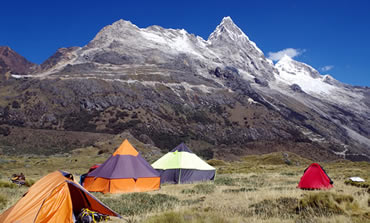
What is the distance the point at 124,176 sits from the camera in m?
15.2

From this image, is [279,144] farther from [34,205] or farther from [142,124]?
[34,205]

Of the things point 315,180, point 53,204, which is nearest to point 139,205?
point 53,204

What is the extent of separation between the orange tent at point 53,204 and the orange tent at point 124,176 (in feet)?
23.1

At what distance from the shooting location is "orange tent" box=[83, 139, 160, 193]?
15.0m

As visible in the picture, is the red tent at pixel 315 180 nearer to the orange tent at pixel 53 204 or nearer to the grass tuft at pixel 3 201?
the orange tent at pixel 53 204

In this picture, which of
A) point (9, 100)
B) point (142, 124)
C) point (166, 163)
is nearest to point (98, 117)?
point (142, 124)

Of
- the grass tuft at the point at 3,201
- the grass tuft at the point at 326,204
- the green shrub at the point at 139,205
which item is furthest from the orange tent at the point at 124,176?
the grass tuft at the point at 326,204

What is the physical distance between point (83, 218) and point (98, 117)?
419 feet

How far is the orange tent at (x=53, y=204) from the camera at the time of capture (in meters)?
6.92

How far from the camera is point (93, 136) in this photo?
10675cm

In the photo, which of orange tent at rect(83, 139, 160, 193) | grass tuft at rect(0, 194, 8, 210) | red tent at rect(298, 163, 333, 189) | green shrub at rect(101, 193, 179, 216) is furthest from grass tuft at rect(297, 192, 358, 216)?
grass tuft at rect(0, 194, 8, 210)

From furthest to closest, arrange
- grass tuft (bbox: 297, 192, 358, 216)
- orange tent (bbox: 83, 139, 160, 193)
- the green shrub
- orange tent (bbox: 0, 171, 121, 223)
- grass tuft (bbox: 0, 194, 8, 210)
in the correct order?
orange tent (bbox: 83, 139, 160, 193) → grass tuft (bbox: 0, 194, 8, 210) → the green shrub → grass tuft (bbox: 297, 192, 358, 216) → orange tent (bbox: 0, 171, 121, 223)

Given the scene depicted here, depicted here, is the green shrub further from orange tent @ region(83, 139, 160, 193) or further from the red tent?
the red tent

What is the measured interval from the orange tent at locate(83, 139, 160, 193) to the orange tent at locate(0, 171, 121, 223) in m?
7.04
